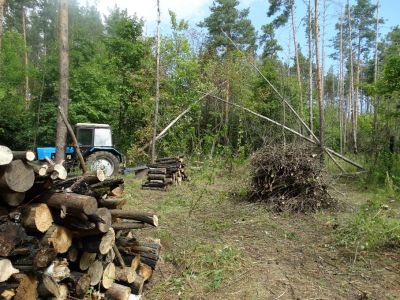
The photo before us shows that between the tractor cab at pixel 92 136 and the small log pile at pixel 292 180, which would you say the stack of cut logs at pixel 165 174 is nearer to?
the tractor cab at pixel 92 136

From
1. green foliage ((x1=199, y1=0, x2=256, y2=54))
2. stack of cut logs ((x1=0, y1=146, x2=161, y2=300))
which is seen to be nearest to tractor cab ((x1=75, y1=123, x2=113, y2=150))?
stack of cut logs ((x1=0, y1=146, x2=161, y2=300))

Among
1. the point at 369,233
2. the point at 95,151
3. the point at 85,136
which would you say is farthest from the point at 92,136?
the point at 369,233

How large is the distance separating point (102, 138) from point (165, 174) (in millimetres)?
3443

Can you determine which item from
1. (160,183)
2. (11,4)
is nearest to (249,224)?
(160,183)

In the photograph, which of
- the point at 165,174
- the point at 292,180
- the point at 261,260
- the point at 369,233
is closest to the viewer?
the point at 261,260

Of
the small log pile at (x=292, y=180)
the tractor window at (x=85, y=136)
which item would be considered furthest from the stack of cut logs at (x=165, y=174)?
the small log pile at (x=292, y=180)

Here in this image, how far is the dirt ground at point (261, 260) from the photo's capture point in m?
4.60

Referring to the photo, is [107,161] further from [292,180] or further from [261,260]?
[261,260]

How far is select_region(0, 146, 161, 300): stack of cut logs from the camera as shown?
336 centimetres

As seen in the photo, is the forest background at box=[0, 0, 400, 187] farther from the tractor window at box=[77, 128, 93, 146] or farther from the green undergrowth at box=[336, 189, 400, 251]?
the green undergrowth at box=[336, 189, 400, 251]

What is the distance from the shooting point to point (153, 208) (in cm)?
875

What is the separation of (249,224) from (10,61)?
2031 centimetres

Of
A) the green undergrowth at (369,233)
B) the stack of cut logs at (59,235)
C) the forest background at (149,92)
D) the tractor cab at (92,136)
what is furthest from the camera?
the forest background at (149,92)

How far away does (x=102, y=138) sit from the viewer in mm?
14227
